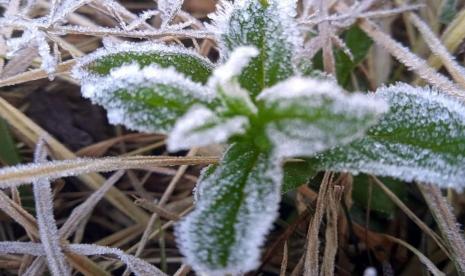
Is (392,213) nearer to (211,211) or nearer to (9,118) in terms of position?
(211,211)

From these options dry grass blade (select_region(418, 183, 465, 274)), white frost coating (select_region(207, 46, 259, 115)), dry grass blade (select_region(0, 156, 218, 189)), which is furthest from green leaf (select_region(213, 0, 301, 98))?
dry grass blade (select_region(418, 183, 465, 274))

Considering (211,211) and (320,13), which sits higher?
(320,13)

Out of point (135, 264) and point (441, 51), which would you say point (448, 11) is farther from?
point (135, 264)

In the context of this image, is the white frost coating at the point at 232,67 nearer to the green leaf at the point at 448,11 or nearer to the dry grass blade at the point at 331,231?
the dry grass blade at the point at 331,231

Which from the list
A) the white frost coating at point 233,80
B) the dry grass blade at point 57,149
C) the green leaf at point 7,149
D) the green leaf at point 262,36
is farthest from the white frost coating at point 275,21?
the green leaf at point 7,149

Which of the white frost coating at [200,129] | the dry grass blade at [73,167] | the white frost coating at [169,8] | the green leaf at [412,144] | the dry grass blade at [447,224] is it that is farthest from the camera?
the white frost coating at [169,8]

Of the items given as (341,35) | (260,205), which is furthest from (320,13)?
(260,205)

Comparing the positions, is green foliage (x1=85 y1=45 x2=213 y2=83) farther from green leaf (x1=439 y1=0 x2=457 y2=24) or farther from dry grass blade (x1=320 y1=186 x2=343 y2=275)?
green leaf (x1=439 y1=0 x2=457 y2=24)
